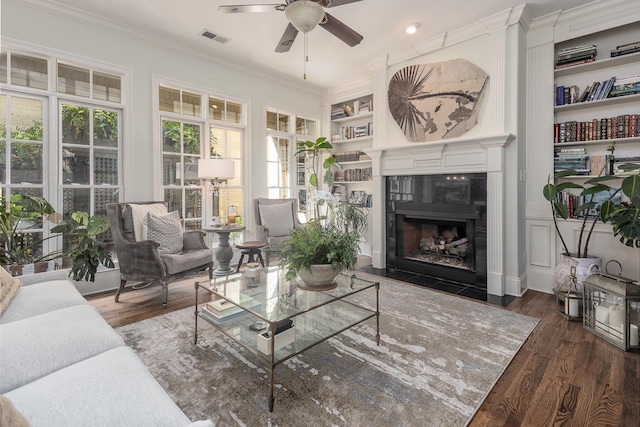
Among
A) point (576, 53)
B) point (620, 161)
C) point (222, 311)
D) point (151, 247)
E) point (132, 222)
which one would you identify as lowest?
point (222, 311)

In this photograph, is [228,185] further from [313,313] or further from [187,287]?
[313,313]

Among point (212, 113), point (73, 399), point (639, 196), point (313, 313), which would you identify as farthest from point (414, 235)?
point (73, 399)

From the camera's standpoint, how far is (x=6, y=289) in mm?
1646

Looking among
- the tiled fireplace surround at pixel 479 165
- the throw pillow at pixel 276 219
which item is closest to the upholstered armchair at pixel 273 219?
the throw pillow at pixel 276 219

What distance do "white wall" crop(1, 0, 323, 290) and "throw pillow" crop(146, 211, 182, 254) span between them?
0.64 metres

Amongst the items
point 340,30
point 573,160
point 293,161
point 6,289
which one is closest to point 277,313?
point 6,289

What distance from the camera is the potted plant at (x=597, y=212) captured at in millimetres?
2473

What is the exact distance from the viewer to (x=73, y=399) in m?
0.93

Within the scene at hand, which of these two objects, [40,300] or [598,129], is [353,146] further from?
[40,300]

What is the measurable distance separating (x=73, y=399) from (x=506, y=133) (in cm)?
372

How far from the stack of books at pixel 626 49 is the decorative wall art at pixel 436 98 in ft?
3.68

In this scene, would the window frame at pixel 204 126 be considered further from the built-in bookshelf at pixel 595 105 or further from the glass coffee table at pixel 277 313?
the built-in bookshelf at pixel 595 105

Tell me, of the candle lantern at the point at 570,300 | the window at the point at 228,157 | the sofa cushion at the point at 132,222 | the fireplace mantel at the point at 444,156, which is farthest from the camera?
the window at the point at 228,157

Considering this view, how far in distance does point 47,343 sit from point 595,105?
467 cm
